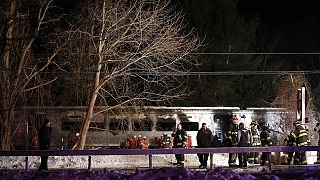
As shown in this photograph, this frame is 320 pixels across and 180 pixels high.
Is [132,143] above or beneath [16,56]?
beneath

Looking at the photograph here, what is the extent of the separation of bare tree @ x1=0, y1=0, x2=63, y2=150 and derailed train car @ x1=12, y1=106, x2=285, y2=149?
1457mm

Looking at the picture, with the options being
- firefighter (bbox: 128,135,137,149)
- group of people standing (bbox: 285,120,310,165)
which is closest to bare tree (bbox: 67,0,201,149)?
firefighter (bbox: 128,135,137,149)

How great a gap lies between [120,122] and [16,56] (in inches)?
245

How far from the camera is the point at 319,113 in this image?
1694 inches

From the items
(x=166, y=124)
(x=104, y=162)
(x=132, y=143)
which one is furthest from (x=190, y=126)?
(x=104, y=162)

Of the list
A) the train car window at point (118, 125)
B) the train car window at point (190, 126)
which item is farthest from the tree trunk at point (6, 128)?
the train car window at point (190, 126)

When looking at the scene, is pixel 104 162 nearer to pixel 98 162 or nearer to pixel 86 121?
pixel 98 162

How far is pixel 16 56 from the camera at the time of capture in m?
25.9

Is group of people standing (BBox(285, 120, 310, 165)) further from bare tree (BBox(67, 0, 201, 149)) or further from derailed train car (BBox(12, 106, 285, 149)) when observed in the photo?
derailed train car (BBox(12, 106, 285, 149))

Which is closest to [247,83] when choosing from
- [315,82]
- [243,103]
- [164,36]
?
[243,103]

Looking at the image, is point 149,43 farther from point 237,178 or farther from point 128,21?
point 237,178

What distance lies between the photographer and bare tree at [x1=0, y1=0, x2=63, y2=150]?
25.1m

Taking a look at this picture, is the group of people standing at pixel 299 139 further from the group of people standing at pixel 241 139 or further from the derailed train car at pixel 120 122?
the derailed train car at pixel 120 122

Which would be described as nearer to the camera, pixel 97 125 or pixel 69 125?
pixel 97 125
